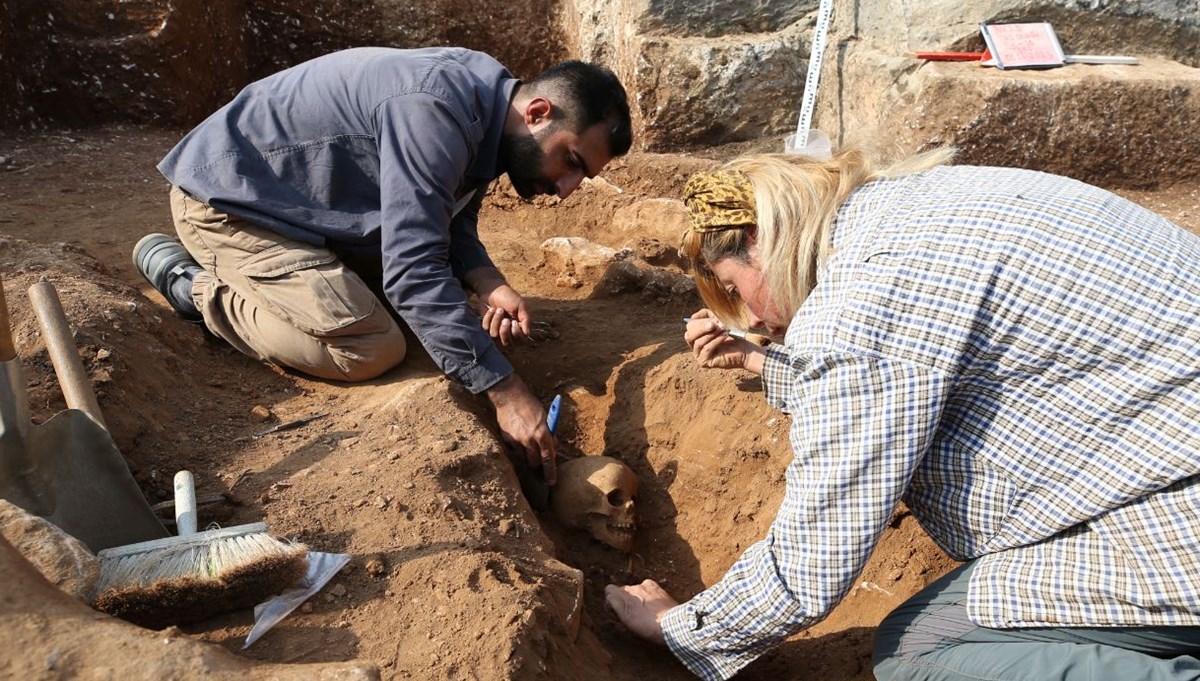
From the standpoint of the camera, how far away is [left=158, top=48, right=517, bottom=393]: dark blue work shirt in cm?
324

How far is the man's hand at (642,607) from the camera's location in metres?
2.56

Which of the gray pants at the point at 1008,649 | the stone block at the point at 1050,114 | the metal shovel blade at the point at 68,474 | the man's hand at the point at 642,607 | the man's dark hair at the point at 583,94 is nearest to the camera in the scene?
the gray pants at the point at 1008,649

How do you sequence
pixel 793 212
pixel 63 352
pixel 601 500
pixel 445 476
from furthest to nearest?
1. pixel 601 500
2. pixel 445 476
3. pixel 63 352
4. pixel 793 212

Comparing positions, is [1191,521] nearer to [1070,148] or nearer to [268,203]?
[268,203]

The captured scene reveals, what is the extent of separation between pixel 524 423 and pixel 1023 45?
13.0ft

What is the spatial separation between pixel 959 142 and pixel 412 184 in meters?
3.40

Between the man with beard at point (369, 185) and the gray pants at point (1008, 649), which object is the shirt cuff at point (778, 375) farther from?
the man with beard at point (369, 185)

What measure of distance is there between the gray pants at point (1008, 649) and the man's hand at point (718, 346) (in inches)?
34.8

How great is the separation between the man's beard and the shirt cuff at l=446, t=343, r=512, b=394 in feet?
2.36

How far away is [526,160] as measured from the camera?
3555 mm

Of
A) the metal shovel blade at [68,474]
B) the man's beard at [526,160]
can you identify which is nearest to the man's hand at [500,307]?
the man's beard at [526,160]

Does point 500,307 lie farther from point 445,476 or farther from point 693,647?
point 693,647

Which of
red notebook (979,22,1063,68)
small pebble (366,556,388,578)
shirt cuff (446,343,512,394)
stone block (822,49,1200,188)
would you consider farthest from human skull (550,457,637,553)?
red notebook (979,22,1063,68)

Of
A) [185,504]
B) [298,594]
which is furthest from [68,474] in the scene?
[298,594]
